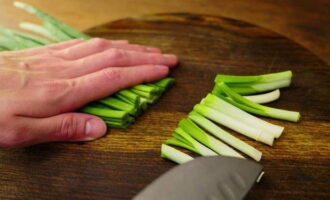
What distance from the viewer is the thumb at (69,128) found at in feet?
4.88

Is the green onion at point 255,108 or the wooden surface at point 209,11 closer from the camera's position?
the green onion at point 255,108

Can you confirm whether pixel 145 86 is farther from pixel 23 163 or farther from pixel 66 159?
pixel 23 163

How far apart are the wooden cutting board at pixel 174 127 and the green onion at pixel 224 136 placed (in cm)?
5

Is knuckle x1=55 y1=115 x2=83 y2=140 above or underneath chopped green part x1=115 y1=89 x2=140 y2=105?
underneath

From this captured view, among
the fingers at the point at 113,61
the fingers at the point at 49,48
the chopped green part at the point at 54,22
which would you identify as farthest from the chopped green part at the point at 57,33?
the fingers at the point at 113,61

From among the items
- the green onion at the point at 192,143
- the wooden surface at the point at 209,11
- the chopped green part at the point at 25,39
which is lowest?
the green onion at the point at 192,143

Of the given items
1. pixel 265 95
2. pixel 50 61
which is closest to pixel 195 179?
pixel 265 95

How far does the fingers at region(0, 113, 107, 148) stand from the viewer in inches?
56.5

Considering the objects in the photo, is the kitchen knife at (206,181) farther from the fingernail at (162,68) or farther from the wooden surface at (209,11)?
the wooden surface at (209,11)

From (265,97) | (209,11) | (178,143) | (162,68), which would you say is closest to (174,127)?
(178,143)

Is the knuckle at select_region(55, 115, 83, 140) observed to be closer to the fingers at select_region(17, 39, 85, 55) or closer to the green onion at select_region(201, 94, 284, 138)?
the fingers at select_region(17, 39, 85, 55)

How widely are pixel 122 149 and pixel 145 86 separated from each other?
35 cm

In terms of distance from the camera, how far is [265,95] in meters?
1.70

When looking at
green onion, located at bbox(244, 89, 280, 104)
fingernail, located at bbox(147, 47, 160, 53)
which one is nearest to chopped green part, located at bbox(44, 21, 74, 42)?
fingernail, located at bbox(147, 47, 160, 53)
